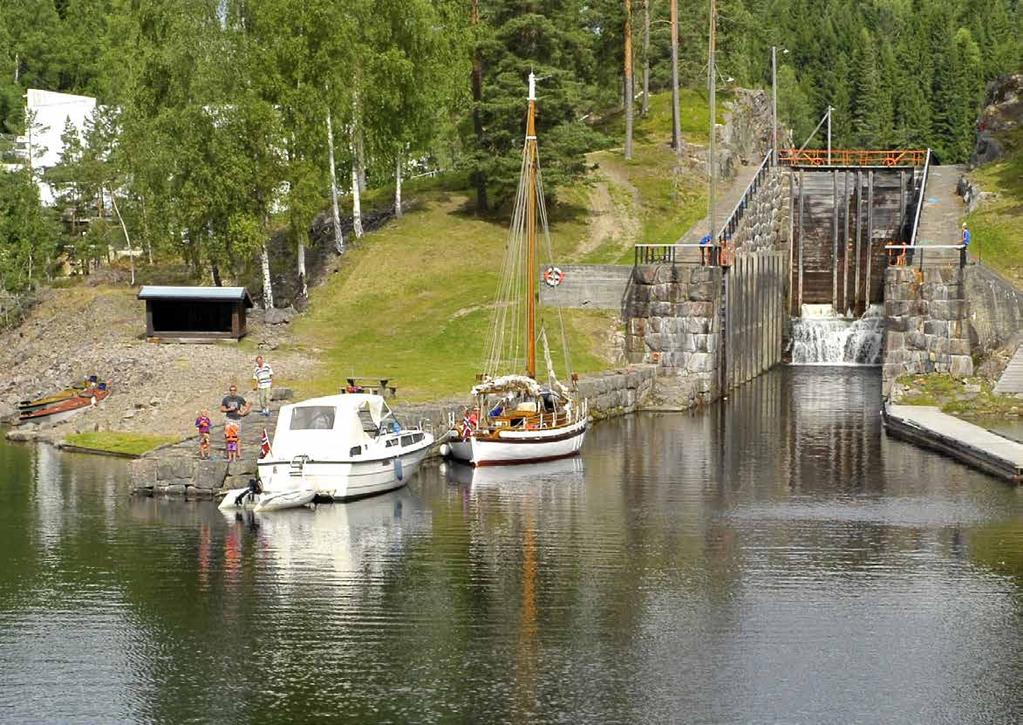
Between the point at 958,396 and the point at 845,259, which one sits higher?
the point at 845,259

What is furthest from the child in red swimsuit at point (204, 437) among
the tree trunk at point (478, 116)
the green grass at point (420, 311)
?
the tree trunk at point (478, 116)

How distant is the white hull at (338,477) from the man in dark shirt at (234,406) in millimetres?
5637

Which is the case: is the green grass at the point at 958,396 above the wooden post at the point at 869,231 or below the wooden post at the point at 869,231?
below

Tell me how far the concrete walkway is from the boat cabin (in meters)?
30.6

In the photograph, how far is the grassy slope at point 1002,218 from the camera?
79.6m

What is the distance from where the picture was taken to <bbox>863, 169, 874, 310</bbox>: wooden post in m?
96.0

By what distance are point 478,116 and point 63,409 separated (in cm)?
3582

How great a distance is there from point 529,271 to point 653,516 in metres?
16.2

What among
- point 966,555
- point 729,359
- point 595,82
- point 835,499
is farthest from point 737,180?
point 966,555

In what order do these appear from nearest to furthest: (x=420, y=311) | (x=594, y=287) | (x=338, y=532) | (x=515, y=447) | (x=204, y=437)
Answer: (x=338, y=532) → (x=204, y=437) → (x=515, y=447) → (x=594, y=287) → (x=420, y=311)

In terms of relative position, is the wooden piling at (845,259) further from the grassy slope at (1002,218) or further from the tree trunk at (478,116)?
the tree trunk at (478,116)

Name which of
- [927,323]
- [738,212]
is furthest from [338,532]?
[738,212]

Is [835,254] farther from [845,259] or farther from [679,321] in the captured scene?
[679,321]

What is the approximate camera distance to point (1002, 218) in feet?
281
